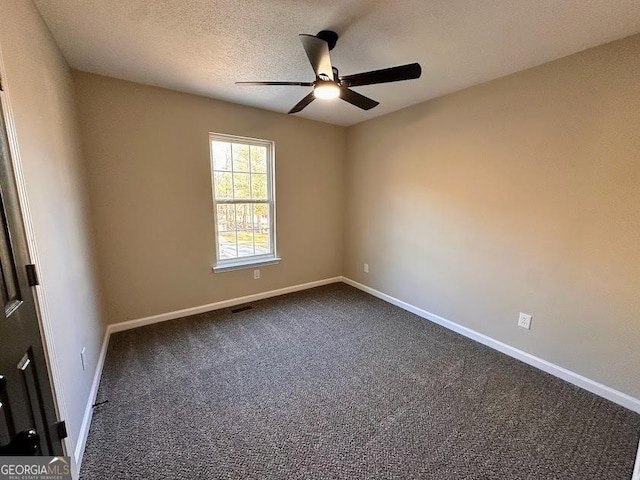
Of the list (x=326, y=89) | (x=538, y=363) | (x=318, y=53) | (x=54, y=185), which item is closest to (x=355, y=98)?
(x=326, y=89)

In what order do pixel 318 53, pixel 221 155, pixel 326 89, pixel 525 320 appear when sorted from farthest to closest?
pixel 221 155, pixel 525 320, pixel 326 89, pixel 318 53

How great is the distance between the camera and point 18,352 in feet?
3.18

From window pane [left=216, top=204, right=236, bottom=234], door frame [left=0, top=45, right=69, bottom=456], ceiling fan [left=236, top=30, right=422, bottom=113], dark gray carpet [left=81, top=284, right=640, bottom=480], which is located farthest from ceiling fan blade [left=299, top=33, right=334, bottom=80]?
dark gray carpet [left=81, top=284, right=640, bottom=480]

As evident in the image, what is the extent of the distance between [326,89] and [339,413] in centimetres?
216

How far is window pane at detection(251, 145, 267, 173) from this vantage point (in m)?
3.41

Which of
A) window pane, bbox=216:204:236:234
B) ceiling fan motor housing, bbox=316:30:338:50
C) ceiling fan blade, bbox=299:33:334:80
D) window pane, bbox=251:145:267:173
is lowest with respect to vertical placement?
window pane, bbox=216:204:236:234

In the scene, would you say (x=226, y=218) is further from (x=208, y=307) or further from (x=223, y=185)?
(x=208, y=307)

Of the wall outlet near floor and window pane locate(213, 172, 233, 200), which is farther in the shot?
window pane locate(213, 172, 233, 200)

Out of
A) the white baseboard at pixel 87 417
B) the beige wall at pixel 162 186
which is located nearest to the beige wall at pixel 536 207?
the beige wall at pixel 162 186

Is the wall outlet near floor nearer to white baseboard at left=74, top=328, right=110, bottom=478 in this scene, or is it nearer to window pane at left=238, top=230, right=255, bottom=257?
window pane at left=238, top=230, right=255, bottom=257

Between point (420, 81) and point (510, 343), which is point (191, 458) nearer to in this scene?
point (510, 343)

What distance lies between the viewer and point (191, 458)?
1446mm

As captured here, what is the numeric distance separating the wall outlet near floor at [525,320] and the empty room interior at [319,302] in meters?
0.04

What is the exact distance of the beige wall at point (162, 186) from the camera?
8.20 ft
